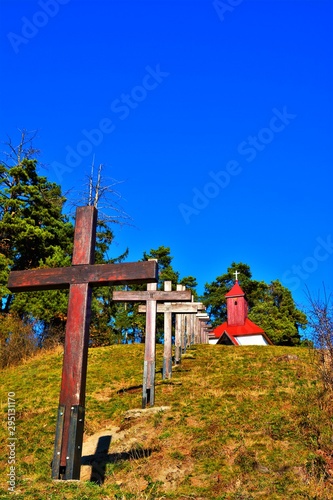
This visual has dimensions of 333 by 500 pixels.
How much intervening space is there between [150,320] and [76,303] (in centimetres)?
534

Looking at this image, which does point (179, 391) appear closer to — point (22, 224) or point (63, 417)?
point (63, 417)

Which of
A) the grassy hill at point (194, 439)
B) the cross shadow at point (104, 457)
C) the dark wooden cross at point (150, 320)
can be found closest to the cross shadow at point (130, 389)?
the grassy hill at point (194, 439)

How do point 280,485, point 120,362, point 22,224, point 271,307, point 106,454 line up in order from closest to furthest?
point 280,485 → point 106,454 → point 120,362 → point 22,224 → point 271,307

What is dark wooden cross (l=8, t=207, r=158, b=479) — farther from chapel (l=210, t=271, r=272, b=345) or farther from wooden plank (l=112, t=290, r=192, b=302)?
chapel (l=210, t=271, r=272, b=345)

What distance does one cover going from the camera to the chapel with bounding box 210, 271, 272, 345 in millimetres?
43000

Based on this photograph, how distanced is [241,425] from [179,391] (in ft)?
11.1

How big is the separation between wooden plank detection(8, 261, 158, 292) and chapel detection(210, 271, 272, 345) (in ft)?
123

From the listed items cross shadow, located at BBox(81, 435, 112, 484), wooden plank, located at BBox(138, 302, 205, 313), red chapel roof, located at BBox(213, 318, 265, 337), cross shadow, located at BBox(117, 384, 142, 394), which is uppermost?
red chapel roof, located at BBox(213, 318, 265, 337)

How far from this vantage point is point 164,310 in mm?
13273

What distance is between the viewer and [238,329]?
146 ft

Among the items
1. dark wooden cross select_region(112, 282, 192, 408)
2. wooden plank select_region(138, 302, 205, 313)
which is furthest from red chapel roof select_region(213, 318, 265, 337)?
dark wooden cross select_region(112, 282, 192, 408)

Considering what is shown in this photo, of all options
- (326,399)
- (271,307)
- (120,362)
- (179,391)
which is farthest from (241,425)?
(271,307)

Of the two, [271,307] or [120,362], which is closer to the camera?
[120,362]

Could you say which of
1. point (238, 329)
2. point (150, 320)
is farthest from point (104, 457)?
point (238, 329)
